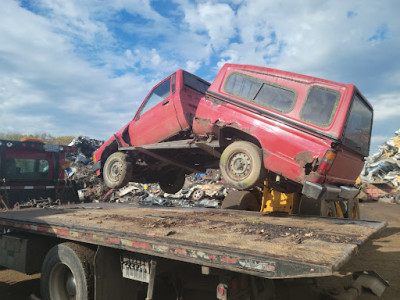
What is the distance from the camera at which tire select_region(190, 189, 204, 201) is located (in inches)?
522

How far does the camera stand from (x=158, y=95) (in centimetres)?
625

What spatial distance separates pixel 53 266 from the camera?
375cm

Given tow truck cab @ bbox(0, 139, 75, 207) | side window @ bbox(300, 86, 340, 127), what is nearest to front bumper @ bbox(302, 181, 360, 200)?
side window @ bbox(300, 86, 340, 127)

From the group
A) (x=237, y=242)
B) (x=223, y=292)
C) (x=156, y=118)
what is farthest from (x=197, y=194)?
(x=223, y=292)

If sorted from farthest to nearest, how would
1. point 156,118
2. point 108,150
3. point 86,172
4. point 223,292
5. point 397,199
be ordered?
1. point 86,172
2. point 397,199
3. point 108,150
4. point 156,118
5. point 223,292

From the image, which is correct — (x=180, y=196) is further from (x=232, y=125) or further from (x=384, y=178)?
(x=384, y=178)

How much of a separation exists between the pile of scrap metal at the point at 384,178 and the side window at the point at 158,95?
13061 millimetres

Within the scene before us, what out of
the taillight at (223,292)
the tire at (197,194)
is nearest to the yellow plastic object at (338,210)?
the taillight at (223,292)

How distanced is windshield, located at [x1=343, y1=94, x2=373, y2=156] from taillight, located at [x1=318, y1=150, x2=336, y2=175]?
1.06 feet

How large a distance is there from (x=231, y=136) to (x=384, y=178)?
1512cm

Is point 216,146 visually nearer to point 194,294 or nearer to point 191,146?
point 191,146

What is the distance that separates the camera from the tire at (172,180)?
25.4ft

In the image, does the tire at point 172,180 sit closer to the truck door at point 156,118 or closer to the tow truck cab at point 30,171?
the truck door at point 156,118

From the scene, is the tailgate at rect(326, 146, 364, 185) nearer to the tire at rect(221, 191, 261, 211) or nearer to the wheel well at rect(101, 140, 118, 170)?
the tire at rect(221, 191, 261, 211)
